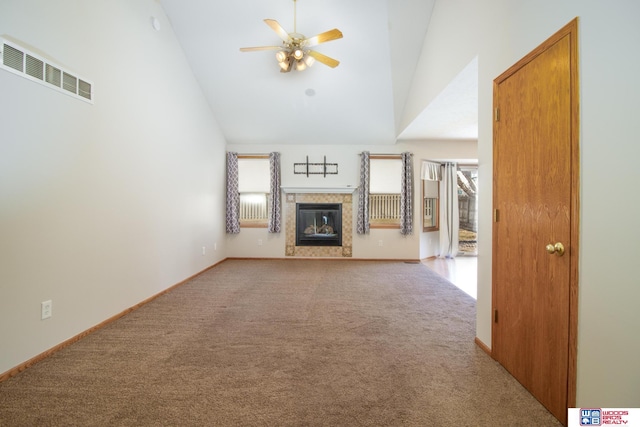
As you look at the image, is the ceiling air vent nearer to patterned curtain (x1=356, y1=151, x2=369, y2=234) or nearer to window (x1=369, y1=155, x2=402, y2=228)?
patterned curtain (x1=356, y1=151, x2=369, y2=234)

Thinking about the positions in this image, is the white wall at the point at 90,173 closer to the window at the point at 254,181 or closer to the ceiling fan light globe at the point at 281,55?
the ceiling fan light globe at the point at 281,55

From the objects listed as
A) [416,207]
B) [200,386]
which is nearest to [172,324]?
[200,386]

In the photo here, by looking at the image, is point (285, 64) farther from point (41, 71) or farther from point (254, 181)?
point (254, 181)

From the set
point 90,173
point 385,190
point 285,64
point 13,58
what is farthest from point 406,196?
point 13,58

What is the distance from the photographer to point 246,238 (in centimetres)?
607

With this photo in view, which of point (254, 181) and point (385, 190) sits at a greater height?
point (254, 181)

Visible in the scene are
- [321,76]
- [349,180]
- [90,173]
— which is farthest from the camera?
[349,180]

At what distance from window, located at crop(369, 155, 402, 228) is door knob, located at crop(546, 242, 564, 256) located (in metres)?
4.41

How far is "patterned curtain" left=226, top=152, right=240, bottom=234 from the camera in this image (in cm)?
587

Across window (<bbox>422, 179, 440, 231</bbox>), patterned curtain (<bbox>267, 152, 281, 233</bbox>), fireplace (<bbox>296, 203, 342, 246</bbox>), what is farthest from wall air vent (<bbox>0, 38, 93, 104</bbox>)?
window (<bbox>422, 179, 440, 231</bbox>)

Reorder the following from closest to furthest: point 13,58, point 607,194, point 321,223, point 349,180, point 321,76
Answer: point 607,194 < point 13,58 < point 321,76 < point 349,180 < point 321,223

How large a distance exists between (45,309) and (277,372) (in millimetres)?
1710

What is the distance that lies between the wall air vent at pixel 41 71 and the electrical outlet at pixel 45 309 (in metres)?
1.54

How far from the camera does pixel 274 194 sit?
5902 mm
